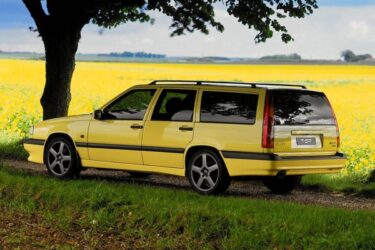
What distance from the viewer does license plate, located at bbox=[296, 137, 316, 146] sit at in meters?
11.9

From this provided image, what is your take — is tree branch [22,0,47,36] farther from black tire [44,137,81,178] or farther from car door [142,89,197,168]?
car door [142,89,197,168]

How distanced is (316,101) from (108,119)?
3589 mm

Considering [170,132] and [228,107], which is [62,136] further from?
[228,107]

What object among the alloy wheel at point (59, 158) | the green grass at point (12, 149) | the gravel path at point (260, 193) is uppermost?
the alloy wheel at point (59, 158)

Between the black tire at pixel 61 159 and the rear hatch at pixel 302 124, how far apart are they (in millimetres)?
4060

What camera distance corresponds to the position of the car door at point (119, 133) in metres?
13.0

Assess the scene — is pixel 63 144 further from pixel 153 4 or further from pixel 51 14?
pixel 153 4

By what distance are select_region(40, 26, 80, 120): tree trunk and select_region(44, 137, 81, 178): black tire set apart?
536 centimetres

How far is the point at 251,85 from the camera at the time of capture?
39.6 ft

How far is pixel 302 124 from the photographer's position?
11.9m

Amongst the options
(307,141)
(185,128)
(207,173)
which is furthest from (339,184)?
(185,128)

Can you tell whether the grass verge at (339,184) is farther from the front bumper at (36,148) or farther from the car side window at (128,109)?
the front bumper at (36,148)

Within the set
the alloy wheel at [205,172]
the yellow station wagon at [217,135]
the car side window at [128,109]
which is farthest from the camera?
the car side window at [128,109]

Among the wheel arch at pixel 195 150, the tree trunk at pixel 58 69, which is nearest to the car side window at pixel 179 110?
the wheel arch at pixel 195 150
